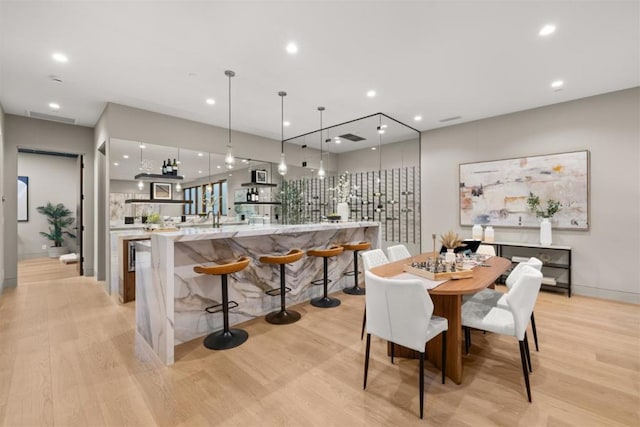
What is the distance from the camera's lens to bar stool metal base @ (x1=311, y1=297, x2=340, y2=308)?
3900mm

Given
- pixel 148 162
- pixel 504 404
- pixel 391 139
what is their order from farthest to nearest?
1. pixel 391 139
2. pixel 148 162
3. pixel 504 404

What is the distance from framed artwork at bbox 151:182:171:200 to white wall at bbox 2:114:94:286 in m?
1.96

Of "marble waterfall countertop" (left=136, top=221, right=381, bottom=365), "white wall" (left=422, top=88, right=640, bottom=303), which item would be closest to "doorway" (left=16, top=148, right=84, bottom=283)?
"marble waterfall countertop" (left=136, top=221, right=381, bottom=365)

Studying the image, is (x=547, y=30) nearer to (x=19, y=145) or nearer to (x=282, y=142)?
(x=282, y=142)

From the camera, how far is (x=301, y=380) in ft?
7.34

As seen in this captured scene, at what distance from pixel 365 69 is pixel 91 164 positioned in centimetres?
560

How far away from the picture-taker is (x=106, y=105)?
14.2ft

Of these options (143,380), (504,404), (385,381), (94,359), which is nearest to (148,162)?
(94,359)

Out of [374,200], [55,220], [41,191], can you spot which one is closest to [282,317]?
[374,200]

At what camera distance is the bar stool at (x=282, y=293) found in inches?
130

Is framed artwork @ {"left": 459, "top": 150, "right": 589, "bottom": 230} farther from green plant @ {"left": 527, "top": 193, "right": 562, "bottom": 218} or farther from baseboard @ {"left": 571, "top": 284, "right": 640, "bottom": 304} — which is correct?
baseboard @ {"left": 571, "top": 284, "right": 640, "bottom": 304}

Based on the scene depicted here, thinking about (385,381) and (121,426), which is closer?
(121,426)

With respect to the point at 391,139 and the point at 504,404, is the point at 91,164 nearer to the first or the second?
the point at 391,139

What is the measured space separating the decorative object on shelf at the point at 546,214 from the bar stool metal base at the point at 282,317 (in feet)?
13.3
